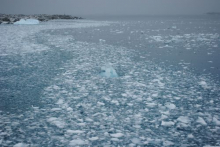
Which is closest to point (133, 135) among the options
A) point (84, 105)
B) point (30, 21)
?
point (84, 105)

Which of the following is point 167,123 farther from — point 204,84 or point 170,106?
point 204,84

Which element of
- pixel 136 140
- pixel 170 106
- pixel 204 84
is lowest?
pixel 136 140

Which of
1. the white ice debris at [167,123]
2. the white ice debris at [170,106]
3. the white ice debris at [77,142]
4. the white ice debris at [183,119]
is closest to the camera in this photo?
the white ice debris at [77,142]

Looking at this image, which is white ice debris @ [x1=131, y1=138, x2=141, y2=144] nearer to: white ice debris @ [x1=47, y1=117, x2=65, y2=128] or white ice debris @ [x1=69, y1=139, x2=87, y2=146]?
white ice debris @ [x1=69, y1=139, x2=87, y2=146]

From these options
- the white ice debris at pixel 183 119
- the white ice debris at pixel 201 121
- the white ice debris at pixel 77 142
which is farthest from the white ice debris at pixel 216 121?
the white ice debris at pixel 77 142

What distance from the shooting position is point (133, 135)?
300cm

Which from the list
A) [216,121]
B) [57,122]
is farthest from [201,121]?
[57,122]

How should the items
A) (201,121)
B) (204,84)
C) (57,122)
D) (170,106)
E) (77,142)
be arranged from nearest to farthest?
(77,142) < (57,122) < (201,121) < (170,106) < (204,84)

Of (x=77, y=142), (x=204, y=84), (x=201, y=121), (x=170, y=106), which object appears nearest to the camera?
(x=77, y=142)

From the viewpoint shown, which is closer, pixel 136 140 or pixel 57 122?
pixel 136 140

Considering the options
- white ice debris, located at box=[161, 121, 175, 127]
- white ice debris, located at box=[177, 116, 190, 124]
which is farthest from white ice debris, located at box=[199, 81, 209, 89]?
white ice debris, located at box=[161, 121, 175, 127]

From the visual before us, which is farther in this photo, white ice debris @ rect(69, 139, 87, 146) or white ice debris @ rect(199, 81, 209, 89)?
white ice debris @ rect(199, 81, 209, 89)

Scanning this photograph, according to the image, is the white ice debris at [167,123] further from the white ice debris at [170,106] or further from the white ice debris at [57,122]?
the white ice debris at [57,122]

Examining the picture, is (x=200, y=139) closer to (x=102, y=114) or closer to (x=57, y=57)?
(x=102, y=114)
